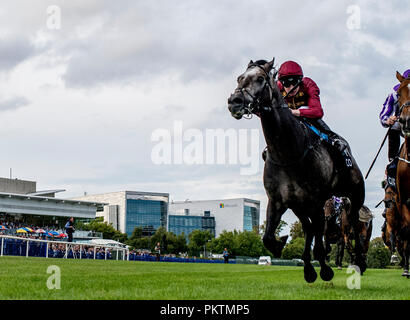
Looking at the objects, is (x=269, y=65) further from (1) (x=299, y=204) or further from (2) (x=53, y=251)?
(2) (x=53, y=251)

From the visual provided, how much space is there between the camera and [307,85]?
8750mm

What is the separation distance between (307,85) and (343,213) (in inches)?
541

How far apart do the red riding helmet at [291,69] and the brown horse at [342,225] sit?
10.0 metres

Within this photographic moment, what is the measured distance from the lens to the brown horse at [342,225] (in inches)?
747

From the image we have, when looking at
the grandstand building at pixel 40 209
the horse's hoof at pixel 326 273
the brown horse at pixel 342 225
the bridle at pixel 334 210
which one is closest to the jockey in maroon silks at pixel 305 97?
the horse's hoof at pixel 326 273

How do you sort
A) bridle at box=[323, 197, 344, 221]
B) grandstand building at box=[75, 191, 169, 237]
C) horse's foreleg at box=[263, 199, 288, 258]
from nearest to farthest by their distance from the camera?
horse's foreleg at box=[263, 199, 288, 258] < bridle at box=[323, 197, 344, 221] < grandstand building at box=[75, 191, 169, 237]

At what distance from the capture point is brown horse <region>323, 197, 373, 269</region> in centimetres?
1897

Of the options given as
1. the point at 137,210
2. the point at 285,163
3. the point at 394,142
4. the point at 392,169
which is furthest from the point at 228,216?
the point at 285,163

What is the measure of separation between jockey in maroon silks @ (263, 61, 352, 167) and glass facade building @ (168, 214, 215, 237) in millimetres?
174724

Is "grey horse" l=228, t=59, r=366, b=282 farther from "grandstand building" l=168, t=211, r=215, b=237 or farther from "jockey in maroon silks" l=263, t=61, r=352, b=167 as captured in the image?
"grandstand building" l=168, t=211, r=215, b=237

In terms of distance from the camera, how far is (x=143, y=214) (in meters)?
169

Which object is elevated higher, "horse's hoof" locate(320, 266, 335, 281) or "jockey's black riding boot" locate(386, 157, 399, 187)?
"jockey's black riding boot" locate(386, 157, 399, 187)

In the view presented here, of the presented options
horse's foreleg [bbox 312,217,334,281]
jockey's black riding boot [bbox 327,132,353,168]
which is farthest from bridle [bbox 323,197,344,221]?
horse's foreleg [bbox 312,217,334,281]

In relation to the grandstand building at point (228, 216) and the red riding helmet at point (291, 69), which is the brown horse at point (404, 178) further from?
the grandstand building at point (228, 216)
